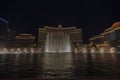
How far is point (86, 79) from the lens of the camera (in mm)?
13344

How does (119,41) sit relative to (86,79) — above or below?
above

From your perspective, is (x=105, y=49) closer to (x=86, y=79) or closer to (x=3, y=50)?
(x=3, y=50)

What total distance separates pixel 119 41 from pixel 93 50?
31764mm

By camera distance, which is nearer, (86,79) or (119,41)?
(86,79)

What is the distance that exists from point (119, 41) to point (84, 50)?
134ft

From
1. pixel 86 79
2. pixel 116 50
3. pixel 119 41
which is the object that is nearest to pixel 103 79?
pixel 86 79

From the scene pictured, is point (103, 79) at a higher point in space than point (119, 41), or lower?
lower

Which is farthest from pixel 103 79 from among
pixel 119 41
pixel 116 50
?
pixel 119 41

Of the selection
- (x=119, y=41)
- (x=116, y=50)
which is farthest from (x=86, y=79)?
(x=119, y=41)

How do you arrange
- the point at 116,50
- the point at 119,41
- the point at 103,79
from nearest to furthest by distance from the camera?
the point at 103,79, the point at 116,50, the point at 119,41

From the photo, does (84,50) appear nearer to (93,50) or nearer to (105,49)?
(93,50)

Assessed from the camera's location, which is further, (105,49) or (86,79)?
(105,49)

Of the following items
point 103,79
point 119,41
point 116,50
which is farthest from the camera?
point 119,41

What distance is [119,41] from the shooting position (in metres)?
197
